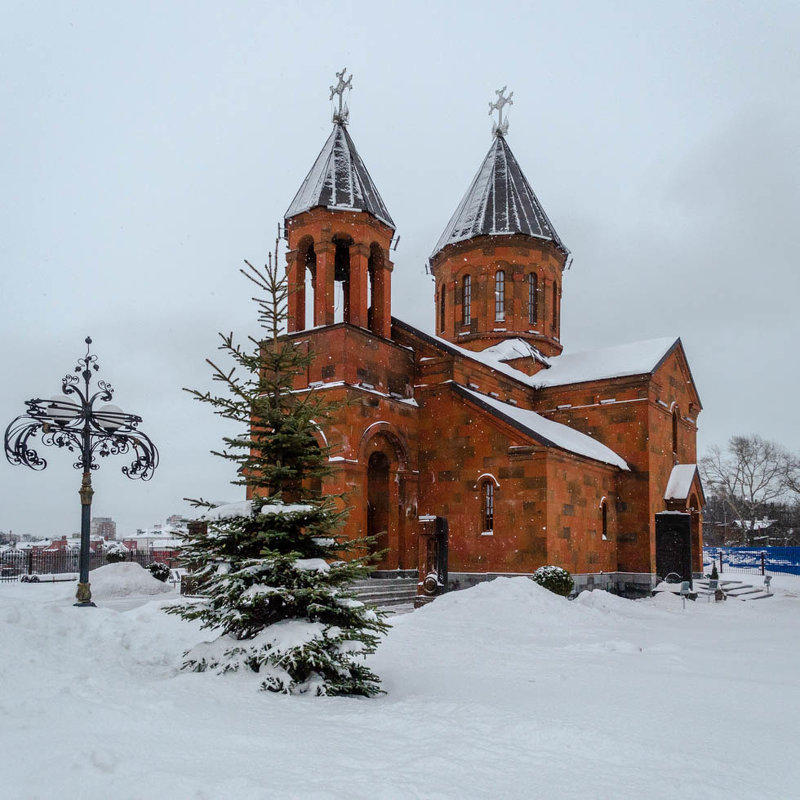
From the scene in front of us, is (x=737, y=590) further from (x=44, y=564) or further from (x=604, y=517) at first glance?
(x=44, y=564)

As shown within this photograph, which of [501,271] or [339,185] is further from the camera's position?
[501,271]

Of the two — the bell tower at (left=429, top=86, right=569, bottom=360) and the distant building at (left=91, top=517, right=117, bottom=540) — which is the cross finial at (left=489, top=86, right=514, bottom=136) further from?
the distant building at (left=91, top=517, right=117, bottom=540)

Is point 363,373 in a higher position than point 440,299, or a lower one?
lower

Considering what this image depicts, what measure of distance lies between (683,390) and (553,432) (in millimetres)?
7952

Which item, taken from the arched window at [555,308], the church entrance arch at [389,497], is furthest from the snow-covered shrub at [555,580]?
the arched window at [555,308]

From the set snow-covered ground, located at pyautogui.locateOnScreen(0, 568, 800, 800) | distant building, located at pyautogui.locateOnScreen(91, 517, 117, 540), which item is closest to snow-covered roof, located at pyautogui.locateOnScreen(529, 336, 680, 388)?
snow-covered ground, located at pyautogui.locateOnScreen(0, 568, 800, 800)

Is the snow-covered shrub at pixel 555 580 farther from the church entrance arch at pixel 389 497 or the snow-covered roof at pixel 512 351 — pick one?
the snow-covered roof at pixel 512 351

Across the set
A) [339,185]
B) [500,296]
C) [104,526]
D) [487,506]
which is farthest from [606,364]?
[104,526]

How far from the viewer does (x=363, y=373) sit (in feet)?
61.4

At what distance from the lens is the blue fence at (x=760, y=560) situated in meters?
35.9

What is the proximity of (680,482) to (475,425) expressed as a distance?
8.68 metres

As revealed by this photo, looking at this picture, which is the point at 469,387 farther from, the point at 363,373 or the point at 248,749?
the point at 248,749

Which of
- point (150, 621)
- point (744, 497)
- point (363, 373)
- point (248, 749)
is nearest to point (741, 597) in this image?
point (363, 373)

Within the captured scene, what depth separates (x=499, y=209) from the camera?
2586 centimetres
